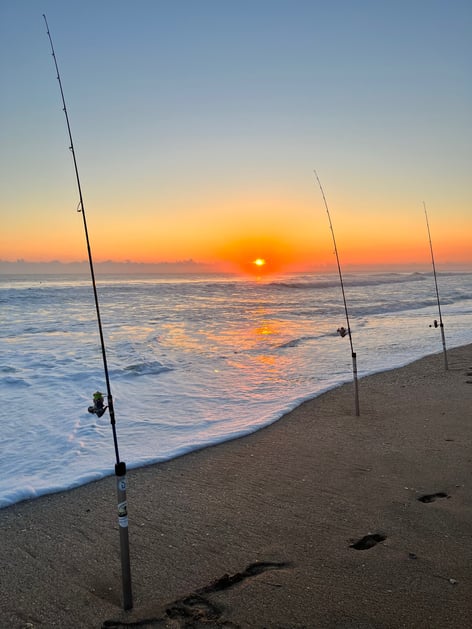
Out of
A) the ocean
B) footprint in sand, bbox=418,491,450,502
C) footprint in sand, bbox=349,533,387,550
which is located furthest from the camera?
the ocean

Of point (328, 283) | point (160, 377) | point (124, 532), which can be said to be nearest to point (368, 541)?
point (124, 532)

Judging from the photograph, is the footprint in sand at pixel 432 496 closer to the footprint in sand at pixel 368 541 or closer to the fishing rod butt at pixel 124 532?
the footprint in sand at pixel 368 541

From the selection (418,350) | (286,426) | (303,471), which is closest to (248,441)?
(286,426)

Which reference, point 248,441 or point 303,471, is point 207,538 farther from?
point 248,441

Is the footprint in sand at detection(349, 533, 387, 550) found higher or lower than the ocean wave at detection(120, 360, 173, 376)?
lower

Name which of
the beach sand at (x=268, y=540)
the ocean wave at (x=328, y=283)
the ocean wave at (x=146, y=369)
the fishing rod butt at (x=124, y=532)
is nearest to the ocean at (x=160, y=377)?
the ocean wave at (x=146, y=369)

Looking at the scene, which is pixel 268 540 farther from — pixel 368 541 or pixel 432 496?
pixel 432 496

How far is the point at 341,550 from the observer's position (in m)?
3.47

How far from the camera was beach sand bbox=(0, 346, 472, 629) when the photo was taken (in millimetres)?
2906

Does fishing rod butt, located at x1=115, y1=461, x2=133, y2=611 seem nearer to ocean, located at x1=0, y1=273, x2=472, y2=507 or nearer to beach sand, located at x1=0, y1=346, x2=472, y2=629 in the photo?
beach sand, located at x1=0, y1=346, x2=472, y2=629

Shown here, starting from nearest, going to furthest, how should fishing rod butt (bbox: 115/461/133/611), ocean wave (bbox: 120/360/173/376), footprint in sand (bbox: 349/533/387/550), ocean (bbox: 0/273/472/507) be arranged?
fishing rod butt (bbox: 115/461/133/611)
footprint in sand (bbox: 349/533/387/550)
ocean (bbox: 0/273/472/507)
ocean wave (bbox: 120/360/173/376)

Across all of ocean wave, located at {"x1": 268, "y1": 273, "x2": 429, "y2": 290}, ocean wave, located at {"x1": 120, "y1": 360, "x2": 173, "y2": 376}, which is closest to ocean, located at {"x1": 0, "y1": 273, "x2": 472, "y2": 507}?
ocean wave, located at {"x1": 120, "y1": 360, "x2": 173, "y2": 376}

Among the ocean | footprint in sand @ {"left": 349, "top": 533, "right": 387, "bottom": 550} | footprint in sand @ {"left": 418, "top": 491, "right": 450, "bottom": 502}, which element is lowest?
footprint in sand @ {"left": 418, "top": 491, "right": 450, "bottom": 502}

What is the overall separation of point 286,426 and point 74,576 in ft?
11.9
